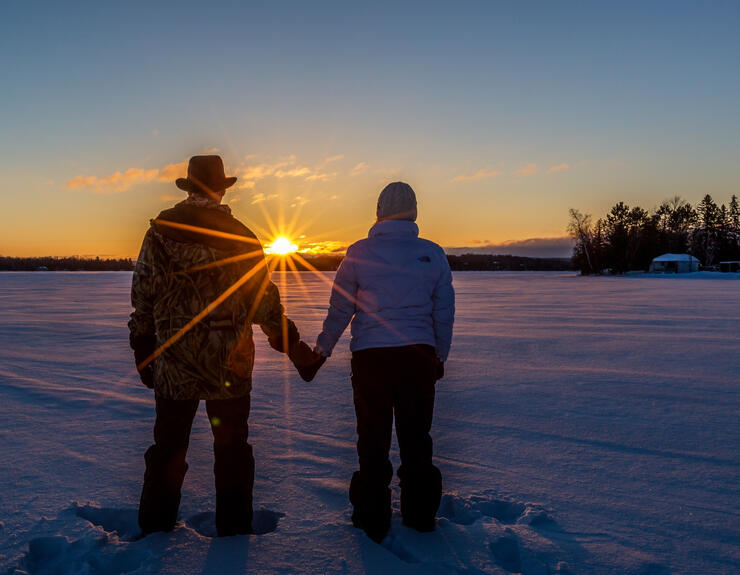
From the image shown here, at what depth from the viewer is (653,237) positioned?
2928 inches

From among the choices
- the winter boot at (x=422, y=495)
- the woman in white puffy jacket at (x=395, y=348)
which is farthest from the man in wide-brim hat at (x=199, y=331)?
the winter boot at (x=422, y=495)

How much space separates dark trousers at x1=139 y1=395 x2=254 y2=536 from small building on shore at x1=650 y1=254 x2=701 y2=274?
66.4 m

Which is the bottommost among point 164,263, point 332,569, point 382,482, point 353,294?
point 332,569

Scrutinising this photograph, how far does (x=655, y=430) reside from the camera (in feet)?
12.8

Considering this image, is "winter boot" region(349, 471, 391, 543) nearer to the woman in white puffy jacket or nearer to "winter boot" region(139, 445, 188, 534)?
the woman in white puffy jacket

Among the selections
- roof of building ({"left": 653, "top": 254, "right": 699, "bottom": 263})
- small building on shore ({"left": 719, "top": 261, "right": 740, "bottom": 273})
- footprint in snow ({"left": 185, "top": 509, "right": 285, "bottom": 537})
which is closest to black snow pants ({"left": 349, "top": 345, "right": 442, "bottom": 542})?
footprint in snow ({"left": 185, "top": 509, "right": 285, "bottom": 537})

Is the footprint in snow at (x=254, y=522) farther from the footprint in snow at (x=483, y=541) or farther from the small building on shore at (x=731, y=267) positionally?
the small building on shore at (x=731, y=267)

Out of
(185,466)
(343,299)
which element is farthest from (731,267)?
(185,466)

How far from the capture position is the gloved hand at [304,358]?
254cm

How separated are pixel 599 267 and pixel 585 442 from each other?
2737 inches

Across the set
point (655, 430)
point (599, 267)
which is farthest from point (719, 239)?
point (655, 430)

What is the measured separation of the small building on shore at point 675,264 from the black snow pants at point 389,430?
216 ft

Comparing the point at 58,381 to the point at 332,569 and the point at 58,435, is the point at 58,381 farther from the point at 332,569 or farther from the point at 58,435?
the point at 332,569

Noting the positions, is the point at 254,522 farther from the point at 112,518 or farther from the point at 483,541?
the point at 483,541
